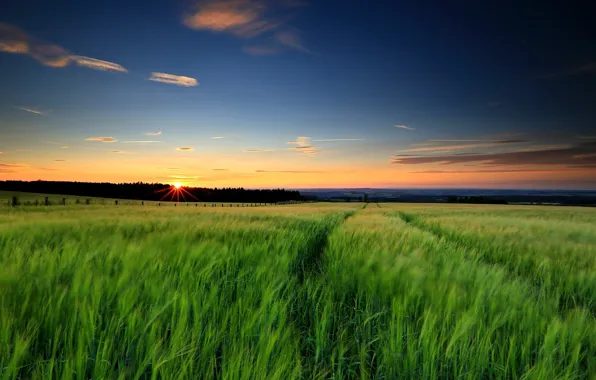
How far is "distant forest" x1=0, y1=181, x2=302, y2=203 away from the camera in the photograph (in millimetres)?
90875

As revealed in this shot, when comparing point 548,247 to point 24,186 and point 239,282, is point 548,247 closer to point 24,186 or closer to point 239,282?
point 239,282

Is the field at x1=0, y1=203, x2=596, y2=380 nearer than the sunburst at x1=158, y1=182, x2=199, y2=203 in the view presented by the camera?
Yes

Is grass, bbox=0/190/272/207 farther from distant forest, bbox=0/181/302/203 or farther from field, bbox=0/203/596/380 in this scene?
field, bbox=0/203/596/380

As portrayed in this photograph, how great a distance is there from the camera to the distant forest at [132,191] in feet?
298

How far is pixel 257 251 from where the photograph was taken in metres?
4.90

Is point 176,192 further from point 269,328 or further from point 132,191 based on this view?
point 269,328

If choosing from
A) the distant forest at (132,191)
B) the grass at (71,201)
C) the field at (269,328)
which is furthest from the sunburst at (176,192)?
the field at (269,328)

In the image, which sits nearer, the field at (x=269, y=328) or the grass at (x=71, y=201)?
the field at (x=269, y=328)

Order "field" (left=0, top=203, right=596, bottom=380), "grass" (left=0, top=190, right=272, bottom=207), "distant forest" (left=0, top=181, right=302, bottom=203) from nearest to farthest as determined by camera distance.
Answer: "field" (left=0, top=203, right=596, bottom=380), "grass" (left=0, top=190, right=272, bottom=207), "distant forest" (left=0, top=181, right=302, bottom=203)

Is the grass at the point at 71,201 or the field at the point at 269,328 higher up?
the field at the point at 269,328

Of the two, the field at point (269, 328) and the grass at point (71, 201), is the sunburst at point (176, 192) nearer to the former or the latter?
the grass at point (71, 201)

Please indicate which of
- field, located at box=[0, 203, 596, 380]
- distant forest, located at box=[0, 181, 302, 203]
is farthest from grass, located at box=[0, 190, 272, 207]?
field, located at box=[0, 203, 596, 380]

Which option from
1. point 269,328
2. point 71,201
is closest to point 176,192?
point 71,201

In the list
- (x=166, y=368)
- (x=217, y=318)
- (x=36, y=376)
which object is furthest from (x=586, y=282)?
(x=36, y=376)
